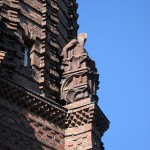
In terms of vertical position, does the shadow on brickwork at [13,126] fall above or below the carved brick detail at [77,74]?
below

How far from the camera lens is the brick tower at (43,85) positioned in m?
18.7

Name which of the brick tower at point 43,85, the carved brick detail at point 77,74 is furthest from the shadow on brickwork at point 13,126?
the carved brick detail at point 77,74

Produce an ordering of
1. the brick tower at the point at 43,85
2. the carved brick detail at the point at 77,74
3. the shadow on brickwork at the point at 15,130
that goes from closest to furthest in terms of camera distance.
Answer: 1. the shadow on brickwork at the point at 15,130
2. the brick tower at the point at 43,85
3. the carved brick detail at the point at 77,74

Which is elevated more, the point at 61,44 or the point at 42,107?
the point at 61,44

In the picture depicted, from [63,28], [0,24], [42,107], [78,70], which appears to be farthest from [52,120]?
[63,28]

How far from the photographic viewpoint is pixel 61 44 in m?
22.6

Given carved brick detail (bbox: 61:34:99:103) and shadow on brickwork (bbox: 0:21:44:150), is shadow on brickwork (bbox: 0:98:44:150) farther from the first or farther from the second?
carved brick detail (bbox: 61:34:99:103)

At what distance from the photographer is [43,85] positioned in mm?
20406

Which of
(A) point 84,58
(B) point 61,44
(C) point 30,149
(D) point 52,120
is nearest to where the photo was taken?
(C) point 30,149

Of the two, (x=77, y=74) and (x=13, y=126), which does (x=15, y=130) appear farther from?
(x=77, y=74)

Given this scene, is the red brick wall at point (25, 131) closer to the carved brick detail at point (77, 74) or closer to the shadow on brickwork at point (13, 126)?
the shadow on brickwork at point (13, 126)

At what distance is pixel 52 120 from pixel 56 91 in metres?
1.32

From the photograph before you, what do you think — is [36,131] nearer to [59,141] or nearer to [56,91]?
[59,141]

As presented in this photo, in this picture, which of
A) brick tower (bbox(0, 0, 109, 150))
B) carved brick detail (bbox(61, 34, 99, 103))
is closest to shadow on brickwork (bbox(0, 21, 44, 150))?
brick tower (bbox(0, 0, 109, 150))
